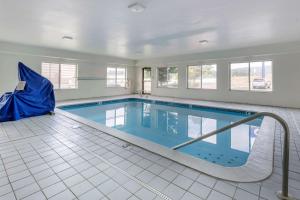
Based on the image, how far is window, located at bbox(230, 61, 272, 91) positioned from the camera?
6.45 meters

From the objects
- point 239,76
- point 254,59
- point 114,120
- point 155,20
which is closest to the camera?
point 155,20

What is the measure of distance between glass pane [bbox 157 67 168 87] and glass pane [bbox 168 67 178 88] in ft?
0.71

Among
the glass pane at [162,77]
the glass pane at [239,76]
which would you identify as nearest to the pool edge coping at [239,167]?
the glass pane at [239,76]

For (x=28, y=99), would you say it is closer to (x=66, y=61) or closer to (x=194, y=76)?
(x=66, y=61)

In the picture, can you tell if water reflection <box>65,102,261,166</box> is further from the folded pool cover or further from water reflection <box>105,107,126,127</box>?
the folded pool cover

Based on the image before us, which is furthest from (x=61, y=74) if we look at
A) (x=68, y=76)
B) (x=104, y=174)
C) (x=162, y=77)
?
(x=104, y=174)

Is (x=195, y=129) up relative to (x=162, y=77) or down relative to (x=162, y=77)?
down

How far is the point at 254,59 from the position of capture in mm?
6582

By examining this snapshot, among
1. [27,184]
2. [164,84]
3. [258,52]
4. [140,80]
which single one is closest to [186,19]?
[27,184]

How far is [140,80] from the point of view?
1088cm

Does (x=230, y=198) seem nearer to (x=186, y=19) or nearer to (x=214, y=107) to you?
(x=186, y=19)

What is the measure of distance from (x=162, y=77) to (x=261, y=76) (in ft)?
16.1

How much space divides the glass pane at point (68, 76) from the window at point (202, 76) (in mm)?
5740

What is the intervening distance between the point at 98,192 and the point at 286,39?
6.77 m
